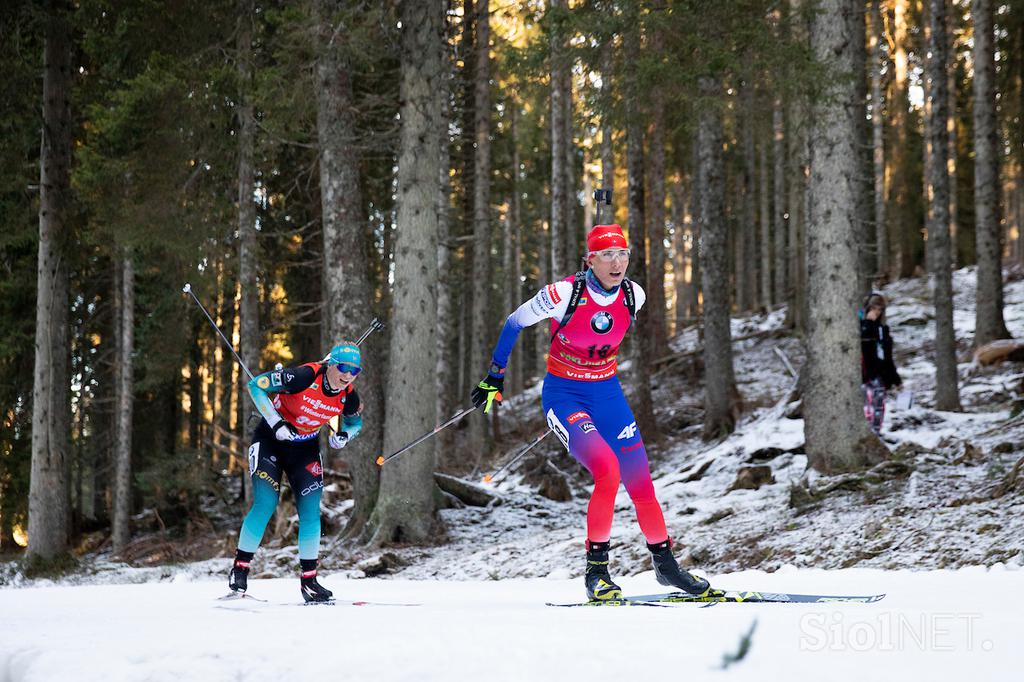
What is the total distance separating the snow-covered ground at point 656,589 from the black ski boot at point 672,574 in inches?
16.7

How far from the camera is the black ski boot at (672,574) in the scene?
5629mm

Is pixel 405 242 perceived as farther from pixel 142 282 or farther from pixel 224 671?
pixel 142 282

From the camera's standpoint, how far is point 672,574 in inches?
223

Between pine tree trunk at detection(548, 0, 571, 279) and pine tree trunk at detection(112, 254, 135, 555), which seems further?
pine tree trunk at detection(548, 0, 571, 279)

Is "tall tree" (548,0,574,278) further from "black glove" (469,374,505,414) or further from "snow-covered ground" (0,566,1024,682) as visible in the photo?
"snow-covered ground" (0,566,1024,682)

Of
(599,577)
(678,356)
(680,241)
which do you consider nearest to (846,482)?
(599,577)

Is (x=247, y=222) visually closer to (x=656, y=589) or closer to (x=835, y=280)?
(x=835, y=280)

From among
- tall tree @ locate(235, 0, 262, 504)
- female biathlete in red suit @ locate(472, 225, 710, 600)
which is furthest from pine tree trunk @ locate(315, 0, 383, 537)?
female biathlete in red suit @ locate(472, 225, 710, 600)

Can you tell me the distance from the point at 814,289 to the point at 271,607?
7.22 m

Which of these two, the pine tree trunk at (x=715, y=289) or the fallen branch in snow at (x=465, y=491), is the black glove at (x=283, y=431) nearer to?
the fallen branch in snow at (x=465, y=491)

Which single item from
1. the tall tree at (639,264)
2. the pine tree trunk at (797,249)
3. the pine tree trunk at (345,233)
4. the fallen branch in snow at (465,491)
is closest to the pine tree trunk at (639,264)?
the tall tree at (639,264)

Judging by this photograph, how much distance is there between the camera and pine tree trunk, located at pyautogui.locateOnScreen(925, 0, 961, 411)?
43.4ft

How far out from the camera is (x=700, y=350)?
2181 cm

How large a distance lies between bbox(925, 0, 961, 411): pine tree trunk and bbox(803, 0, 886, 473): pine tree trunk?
363cm
